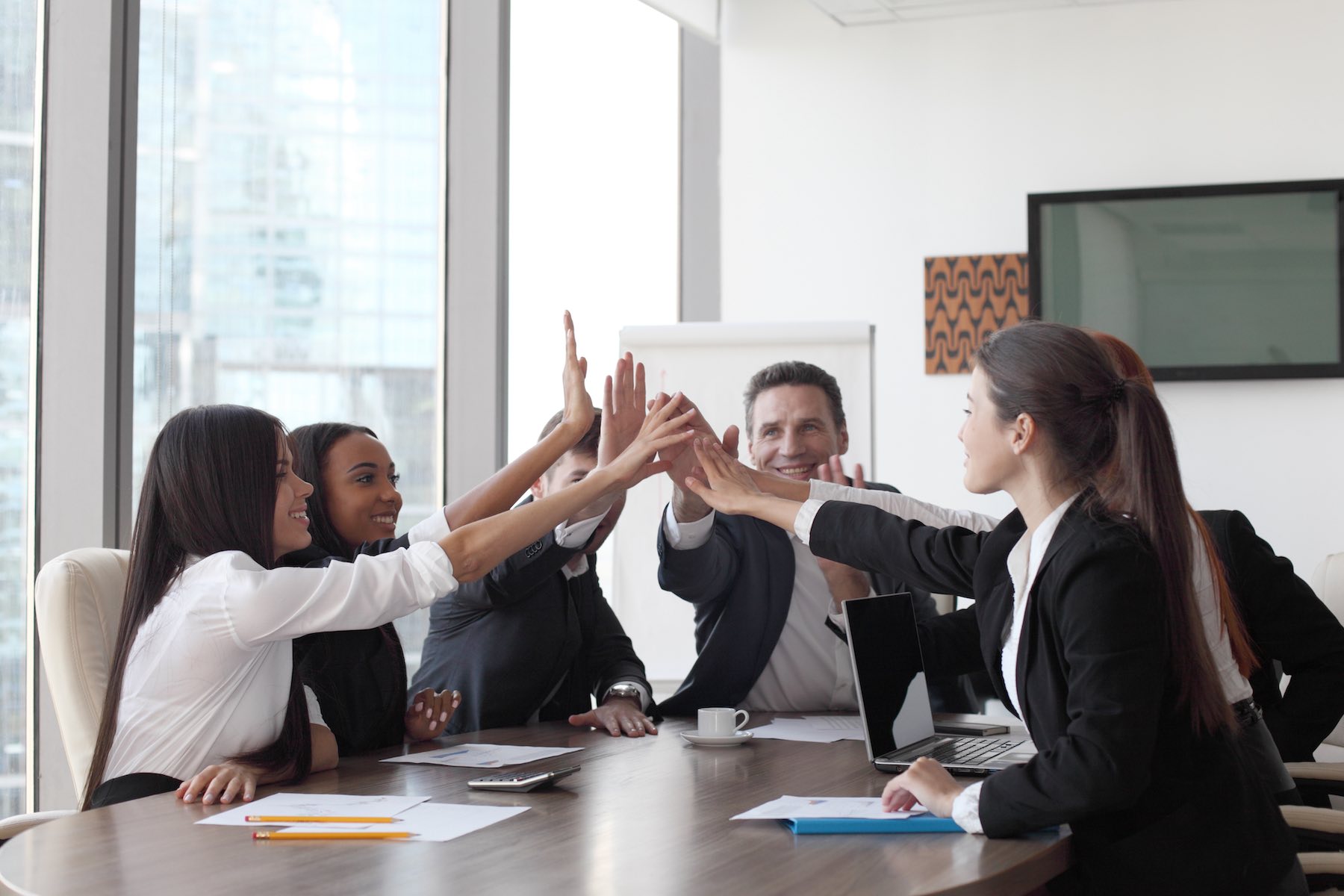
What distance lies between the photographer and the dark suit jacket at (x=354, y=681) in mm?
2146

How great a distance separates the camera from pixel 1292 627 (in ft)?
7.22

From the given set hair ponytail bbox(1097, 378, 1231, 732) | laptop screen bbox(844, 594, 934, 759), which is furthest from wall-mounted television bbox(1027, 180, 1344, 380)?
hair ponytail bbox(1097, 378, 1231, 732)

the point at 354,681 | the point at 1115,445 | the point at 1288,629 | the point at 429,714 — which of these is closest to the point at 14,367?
the point at 354,681

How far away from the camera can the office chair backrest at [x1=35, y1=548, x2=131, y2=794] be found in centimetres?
214

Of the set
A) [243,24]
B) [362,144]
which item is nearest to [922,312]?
[362,144]

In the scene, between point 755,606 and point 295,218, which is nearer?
point 755,606

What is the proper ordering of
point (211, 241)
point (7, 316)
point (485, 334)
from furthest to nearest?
point (485, 334) < point (211, 241) < point (7, 316)

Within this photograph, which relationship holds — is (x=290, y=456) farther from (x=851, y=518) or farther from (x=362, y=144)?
(x=362, y=144)

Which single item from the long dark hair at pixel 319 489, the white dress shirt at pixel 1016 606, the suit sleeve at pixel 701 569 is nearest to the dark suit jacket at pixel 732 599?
the suit sleeve at pixel 701 569

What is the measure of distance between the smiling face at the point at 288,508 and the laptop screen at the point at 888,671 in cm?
92

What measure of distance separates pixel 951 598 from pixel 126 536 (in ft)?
7.79

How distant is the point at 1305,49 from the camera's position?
461cm

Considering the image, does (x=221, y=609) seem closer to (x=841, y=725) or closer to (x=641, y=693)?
(x=641, y=693)

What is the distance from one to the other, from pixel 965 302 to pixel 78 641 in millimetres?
3684
